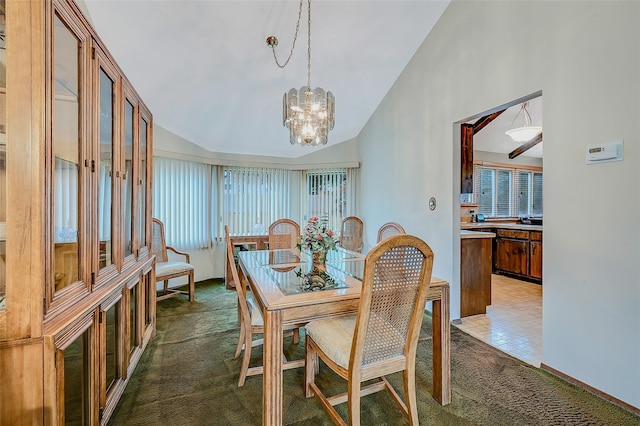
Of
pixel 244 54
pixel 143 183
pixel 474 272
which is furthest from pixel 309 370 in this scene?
pixel 244 54

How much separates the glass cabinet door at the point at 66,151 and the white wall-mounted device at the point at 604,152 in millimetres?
3026

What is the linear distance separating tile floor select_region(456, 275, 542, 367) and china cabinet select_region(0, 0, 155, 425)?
9.96ft

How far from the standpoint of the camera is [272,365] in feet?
5.00

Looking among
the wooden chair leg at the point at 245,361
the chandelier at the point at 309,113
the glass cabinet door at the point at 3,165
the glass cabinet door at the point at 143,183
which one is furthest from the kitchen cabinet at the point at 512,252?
the glass cabinet door at the point at 3,165

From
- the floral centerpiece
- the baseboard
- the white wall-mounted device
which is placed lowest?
the baseboard

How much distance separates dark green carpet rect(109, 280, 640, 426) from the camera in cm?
175

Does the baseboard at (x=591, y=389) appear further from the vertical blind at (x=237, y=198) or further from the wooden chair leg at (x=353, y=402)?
the vertical blind at (x=237, y=198)

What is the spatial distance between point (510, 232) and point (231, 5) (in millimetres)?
5276

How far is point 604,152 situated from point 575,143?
0.68 feet

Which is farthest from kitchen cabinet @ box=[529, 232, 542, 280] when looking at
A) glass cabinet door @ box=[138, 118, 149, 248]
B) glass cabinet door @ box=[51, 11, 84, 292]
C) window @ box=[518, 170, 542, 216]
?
glass cabinet door @ box=[51, 11, 84, 292]

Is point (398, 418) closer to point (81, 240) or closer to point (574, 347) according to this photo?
point (574, 347)

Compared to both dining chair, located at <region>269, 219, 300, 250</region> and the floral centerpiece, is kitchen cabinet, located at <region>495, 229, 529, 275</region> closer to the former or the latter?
dining chair, located at <region>269, 219, 300, 250</region>

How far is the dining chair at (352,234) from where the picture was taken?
4.45m

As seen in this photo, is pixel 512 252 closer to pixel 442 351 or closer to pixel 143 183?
pixel 442 351
